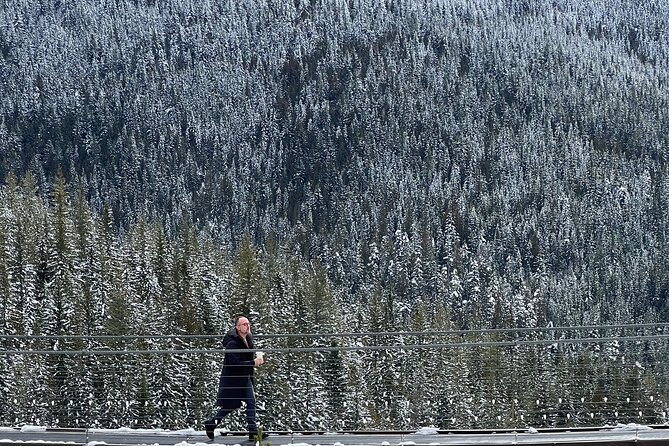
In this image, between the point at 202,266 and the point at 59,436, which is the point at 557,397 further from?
the point at 202,266

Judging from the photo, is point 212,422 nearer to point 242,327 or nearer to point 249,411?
point 249,411

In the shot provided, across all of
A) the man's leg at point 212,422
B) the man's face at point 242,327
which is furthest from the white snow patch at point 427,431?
the man's face at point 242,327

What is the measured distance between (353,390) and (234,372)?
6.40 meters

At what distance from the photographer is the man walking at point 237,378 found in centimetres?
1256

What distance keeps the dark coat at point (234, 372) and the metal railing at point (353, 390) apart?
2.03 metres

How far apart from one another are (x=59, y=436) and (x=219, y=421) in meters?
2.05

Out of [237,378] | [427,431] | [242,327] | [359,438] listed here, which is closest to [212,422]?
[237,378]

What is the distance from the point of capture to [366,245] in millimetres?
166250

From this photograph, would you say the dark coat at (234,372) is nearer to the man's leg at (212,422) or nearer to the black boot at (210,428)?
the man's leg at (212,422)

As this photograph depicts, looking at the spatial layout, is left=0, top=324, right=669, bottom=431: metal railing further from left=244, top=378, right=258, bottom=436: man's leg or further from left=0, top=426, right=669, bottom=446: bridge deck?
left=244, top=378, right=258, bottom=436: man's leg

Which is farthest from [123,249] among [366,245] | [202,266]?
A: [366,245]

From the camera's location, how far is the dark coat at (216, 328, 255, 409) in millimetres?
12625

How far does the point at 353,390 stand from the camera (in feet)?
61.9

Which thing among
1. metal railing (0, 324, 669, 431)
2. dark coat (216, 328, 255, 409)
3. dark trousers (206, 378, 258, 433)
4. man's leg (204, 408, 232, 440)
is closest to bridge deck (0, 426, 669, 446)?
man's leg (204, 408, 232, 440)
